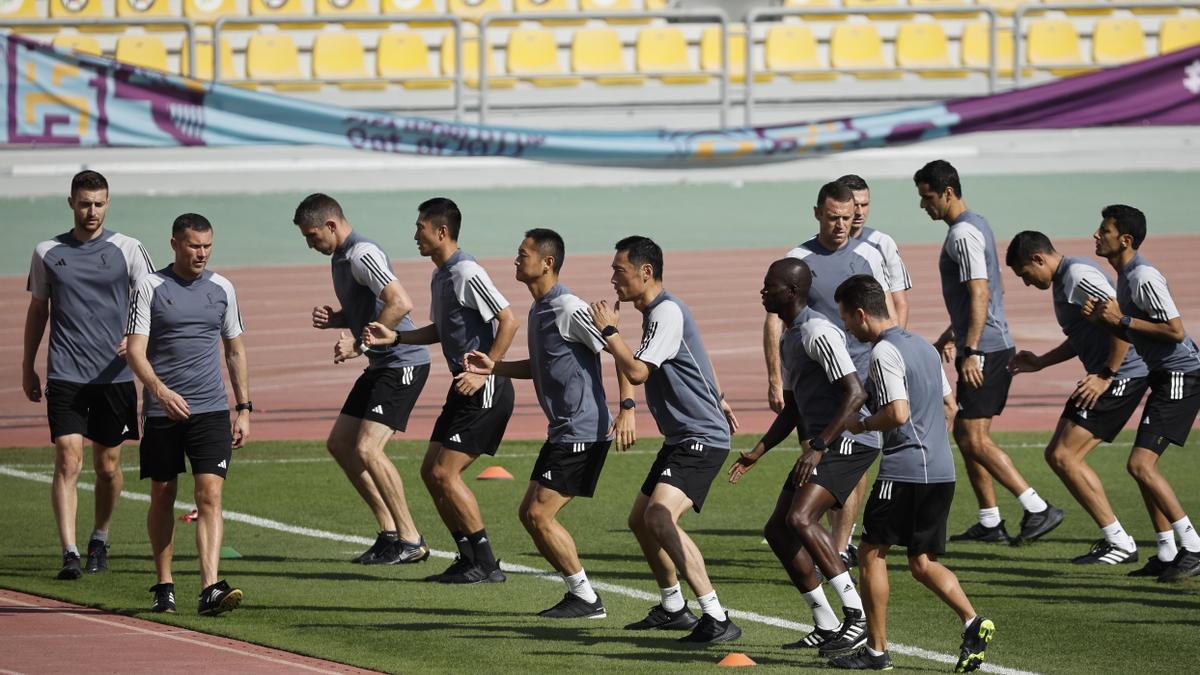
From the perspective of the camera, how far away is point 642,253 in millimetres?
8680

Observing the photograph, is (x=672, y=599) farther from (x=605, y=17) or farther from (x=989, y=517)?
(x=605, y=17)

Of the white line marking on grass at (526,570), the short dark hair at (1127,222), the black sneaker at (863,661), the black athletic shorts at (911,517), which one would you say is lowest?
the white line marking on grass at (526,570)

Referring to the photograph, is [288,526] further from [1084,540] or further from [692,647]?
[1084,540]

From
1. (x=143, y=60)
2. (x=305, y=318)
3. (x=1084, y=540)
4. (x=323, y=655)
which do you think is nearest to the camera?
(x=323, y=655)

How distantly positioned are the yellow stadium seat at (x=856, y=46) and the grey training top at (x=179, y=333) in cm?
2033

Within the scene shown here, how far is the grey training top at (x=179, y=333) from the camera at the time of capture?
30.8ft

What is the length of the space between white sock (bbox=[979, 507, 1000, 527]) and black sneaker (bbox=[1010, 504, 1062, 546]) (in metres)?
0.17

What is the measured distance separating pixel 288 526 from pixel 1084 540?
5.15 meters

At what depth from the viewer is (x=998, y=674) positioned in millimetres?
8055

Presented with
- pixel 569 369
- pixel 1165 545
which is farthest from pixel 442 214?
pixel 1165 545

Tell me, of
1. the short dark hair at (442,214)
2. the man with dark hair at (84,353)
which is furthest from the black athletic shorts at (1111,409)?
the man with dark hair at (84,353)

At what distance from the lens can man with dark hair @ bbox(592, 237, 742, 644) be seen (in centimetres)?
858

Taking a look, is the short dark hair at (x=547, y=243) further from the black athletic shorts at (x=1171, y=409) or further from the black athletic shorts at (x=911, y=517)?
the black athletic shorts at (x=1171, y=409)

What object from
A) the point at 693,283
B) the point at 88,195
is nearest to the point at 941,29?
the point at 693,283
